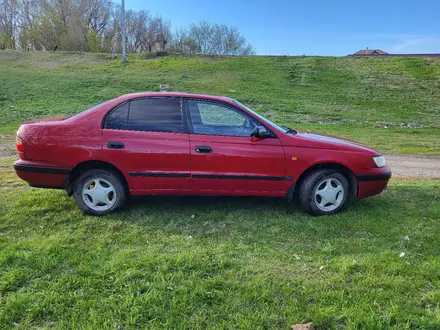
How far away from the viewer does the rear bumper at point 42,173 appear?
4.34 m

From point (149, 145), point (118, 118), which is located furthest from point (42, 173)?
point (149, 145)

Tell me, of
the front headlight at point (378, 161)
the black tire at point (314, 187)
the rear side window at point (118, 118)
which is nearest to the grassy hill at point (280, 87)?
the front headlight at point (378, 161)

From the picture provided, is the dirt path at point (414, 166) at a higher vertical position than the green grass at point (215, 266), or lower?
higher

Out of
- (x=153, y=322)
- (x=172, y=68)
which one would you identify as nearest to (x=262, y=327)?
(x=153, y=322)

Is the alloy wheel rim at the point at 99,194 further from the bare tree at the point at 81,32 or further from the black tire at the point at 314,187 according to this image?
the bare tree at the point at 81,32

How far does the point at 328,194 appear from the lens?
4555mm

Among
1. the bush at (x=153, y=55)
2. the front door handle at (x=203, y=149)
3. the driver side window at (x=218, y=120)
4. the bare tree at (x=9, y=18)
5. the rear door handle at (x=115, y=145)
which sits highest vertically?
the bare tree at (x=9, y=18)

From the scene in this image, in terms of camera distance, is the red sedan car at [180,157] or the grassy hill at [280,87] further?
the grassy hill at [280,87]

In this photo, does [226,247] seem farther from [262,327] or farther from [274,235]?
[262,327]

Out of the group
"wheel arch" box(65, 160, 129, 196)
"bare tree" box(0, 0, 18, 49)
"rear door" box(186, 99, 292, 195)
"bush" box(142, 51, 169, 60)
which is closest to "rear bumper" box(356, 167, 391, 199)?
"rear door" box(186, 99, 292, 195)

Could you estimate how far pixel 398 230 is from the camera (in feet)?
13.3

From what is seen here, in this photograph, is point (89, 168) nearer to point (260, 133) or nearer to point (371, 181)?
point (260, 133)

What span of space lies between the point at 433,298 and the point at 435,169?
629 cm

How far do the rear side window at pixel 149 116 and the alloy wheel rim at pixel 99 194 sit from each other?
0.71m
